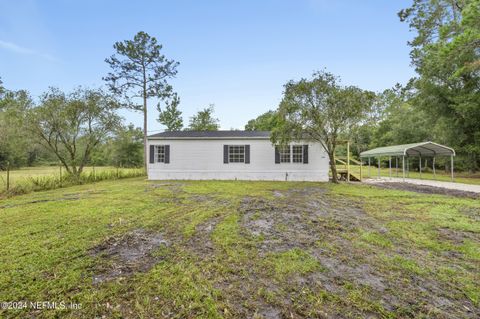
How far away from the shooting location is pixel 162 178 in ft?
41.2

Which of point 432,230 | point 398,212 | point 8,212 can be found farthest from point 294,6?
point 8,212

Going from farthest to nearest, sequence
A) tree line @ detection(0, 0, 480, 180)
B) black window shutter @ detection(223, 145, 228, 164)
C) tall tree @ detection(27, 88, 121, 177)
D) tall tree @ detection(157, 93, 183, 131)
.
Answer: tall tree @ detection(157, 93, 183, 131) → black window shutter @ detection(223, 145, 228, 164) → tall tree @ detection(27, 88, 121, 177) → tree line @ detection(0, 0, 480, 180)

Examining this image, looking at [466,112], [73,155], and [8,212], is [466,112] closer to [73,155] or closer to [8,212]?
[8,212]

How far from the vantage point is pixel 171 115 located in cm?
2872

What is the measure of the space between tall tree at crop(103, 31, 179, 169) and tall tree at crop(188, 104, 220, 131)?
1122cm

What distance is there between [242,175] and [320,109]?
537cm

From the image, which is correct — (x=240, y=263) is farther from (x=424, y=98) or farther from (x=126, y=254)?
(x=424, y=98)

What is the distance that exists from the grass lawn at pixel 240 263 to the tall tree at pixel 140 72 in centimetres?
1386

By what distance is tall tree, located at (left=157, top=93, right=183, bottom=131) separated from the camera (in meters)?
28.6

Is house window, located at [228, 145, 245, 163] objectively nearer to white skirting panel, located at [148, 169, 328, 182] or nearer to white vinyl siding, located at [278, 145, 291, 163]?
white skirting panel, located at [148, 169, 328, 182]

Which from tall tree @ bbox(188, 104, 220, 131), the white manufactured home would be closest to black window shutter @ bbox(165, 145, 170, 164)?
the white manufactured home

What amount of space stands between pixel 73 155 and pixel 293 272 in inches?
594

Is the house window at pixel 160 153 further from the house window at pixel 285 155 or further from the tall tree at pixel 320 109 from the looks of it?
the house window at pixel 285 155

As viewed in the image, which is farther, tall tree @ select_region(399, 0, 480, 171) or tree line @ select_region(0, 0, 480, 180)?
tall tree @ select_region(399, 0, 480, 171)
